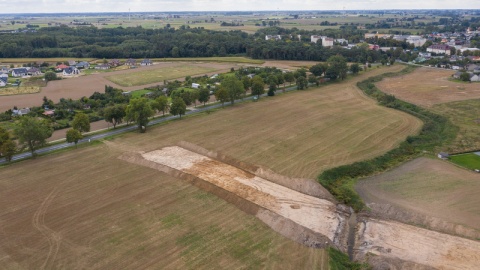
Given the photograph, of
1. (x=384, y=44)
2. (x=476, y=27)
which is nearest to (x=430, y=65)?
(x=384, y=44)

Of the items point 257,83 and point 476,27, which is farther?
point 476,27

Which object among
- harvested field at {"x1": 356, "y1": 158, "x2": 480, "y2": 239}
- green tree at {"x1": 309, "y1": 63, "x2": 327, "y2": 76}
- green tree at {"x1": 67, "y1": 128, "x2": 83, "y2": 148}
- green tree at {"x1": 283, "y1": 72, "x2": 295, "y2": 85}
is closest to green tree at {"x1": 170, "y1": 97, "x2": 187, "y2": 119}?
green tree at {"x1": 67, "y1": 128, "x2": 83, "y2": 148}

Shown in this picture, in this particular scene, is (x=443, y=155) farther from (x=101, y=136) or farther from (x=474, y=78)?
(x=474, y=78)

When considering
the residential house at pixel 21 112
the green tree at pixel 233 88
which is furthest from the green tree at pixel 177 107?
the residential house at pixel 21 112

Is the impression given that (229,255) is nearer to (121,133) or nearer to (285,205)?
(285,205)

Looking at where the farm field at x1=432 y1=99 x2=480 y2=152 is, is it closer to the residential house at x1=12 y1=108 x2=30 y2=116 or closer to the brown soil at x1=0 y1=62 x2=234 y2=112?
the brown soil at x1=0 y1=62 x2=234 y2=112
